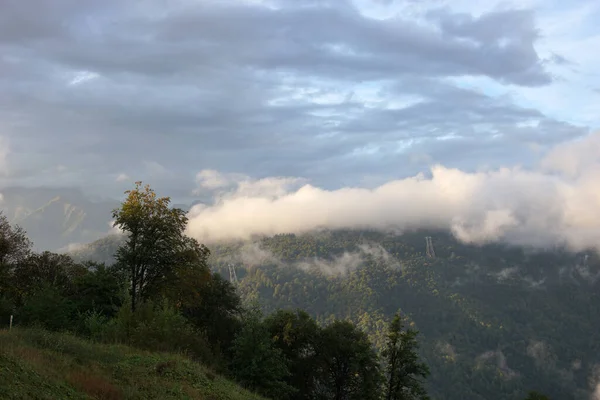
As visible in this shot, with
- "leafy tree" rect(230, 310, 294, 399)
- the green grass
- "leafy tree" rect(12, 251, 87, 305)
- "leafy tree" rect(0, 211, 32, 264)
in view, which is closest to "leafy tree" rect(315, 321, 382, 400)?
"leafy tree" rect(230, 310, 294, 399)

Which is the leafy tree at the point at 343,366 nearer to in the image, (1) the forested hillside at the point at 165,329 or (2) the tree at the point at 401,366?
(1) the forested hillside at the point at 165,329

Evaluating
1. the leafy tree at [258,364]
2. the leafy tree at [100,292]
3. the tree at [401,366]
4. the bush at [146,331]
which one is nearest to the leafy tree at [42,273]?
the leafy tree at [100,292]

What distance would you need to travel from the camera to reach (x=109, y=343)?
26391 millimetres

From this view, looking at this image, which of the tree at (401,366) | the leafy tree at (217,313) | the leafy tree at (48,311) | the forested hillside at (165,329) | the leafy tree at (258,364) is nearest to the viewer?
the forested hillside at (165,329)

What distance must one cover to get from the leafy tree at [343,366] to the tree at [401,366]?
167 cm

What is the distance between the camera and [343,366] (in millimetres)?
55688

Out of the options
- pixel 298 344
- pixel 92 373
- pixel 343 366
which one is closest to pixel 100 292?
pixel 298 344

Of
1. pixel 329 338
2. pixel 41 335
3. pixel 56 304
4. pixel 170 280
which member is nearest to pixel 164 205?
pixel 170 280

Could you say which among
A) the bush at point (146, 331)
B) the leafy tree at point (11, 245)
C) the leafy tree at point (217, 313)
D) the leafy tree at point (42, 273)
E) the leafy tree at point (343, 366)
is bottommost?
the leafy tree at point (343, 366)

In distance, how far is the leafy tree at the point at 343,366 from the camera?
5331 cm

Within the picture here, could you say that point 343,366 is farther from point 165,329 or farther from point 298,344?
point 165,329

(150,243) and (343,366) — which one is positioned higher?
(150,243)

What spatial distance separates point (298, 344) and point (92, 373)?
126ft

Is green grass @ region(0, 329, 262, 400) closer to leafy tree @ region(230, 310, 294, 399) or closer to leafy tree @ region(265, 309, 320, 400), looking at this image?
leafy tree @ region(230, 310, 294, 399)
